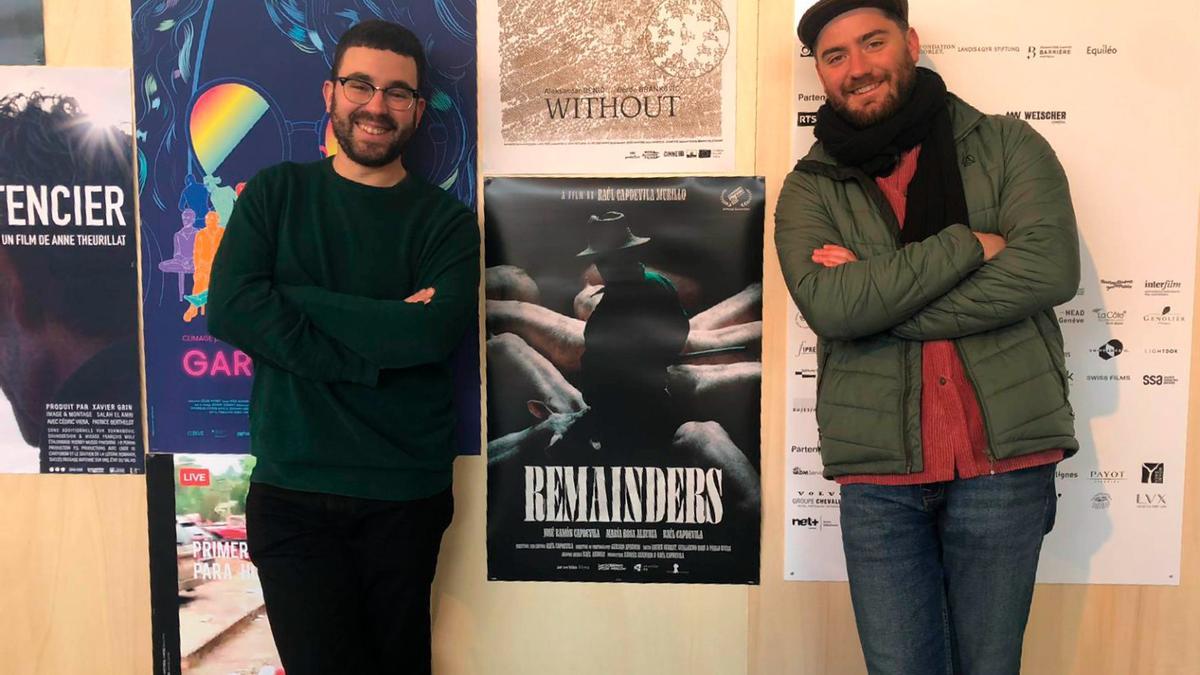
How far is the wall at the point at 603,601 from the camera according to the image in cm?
203

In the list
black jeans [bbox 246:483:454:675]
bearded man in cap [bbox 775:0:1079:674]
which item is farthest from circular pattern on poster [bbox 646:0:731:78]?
black jeans [bbox 246:483:454:675]

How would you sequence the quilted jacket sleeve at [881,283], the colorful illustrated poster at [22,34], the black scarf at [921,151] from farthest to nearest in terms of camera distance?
the colorful illustrated poster at [22,34]
the black scarf at [921,151]
the quilted jacket sleeve at [881,283]

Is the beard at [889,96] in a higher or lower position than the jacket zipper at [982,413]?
higher

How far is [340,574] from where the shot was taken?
1732 millimetres

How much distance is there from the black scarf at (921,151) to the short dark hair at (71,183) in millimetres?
1848

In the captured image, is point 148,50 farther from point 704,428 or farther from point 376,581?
point 704,428

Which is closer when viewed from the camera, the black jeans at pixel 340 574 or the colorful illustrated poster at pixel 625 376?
the black jeans at pixel 340 574

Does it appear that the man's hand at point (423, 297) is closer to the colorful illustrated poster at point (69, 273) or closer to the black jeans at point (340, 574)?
the black jeans at point (340, 574)

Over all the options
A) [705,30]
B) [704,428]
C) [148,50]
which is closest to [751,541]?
[704,428]

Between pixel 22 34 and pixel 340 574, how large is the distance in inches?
66.3

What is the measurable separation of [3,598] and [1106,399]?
306 cm

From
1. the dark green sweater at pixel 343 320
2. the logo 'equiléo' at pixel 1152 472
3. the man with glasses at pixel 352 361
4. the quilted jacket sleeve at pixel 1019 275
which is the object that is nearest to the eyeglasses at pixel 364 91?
the man with glasses at pixel 352 361

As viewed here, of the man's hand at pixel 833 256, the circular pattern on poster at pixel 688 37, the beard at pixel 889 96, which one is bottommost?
the man's hand at pixel 833 256

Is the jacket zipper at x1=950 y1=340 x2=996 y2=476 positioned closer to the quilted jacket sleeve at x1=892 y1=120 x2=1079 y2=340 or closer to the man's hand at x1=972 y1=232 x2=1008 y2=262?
the quilted jacket sleeve at x1=892 y1=120 x2=1079 y2=340
